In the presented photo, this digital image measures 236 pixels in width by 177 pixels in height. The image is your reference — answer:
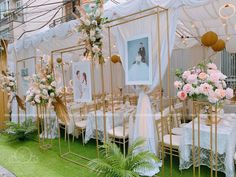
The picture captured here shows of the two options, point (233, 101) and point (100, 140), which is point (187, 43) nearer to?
point (233, 101)

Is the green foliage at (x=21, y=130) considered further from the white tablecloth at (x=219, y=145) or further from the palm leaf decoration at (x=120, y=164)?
the white tablecloth at (x=219, y=145)

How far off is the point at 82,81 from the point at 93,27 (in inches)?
43.3

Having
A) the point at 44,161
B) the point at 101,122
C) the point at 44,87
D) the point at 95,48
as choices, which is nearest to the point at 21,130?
the point at 44,161

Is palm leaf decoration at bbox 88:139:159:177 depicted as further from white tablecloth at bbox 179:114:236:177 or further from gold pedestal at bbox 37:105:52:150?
gold pedestal at bbox 37:105:52:150

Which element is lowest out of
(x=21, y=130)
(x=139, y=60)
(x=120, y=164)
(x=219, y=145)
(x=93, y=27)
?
(x=21, y=130)

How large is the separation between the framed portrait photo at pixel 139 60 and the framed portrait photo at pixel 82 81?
2.46 ft

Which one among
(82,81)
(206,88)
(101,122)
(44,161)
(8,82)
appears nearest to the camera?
(206,88)

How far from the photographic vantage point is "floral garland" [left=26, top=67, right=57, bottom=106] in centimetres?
430

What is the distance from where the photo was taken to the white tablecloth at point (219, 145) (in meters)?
2.96

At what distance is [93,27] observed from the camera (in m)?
3.17

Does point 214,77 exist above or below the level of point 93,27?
below

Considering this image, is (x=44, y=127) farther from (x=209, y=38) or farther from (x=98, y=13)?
(x=209, y=38)

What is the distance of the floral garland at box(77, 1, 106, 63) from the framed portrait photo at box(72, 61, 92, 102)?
0.51 metres

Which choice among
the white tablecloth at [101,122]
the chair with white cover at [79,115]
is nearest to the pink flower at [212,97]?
the white tablecloth at [101,122]
